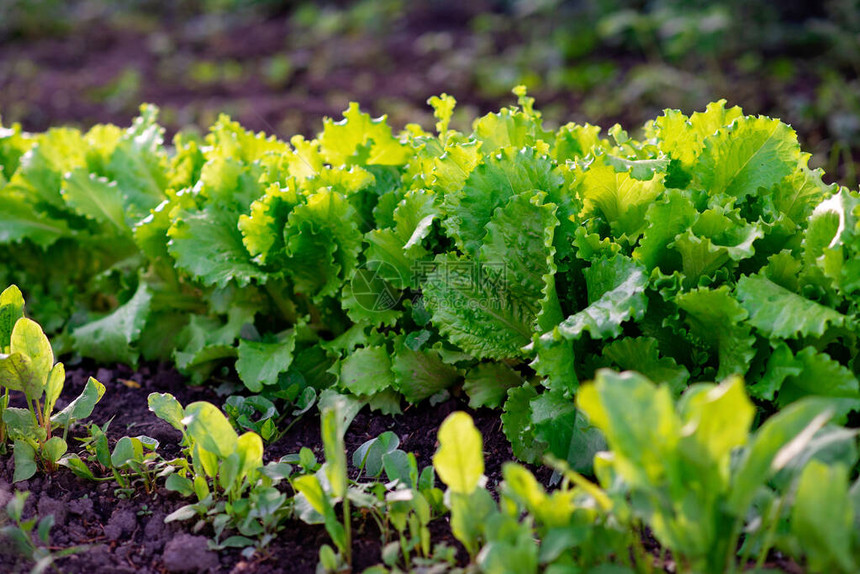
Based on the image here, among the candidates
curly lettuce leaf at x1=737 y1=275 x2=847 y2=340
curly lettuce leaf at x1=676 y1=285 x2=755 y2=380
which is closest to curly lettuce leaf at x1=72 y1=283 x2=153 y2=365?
curly lettuce leaf at x1=676 y1=285 x2=755 y2=380

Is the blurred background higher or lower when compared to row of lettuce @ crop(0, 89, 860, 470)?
lower

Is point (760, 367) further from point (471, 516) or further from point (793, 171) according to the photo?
point (471, 516)

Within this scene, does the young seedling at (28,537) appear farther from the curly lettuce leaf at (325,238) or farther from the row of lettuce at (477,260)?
the curly lettuce leaf at (325,238)

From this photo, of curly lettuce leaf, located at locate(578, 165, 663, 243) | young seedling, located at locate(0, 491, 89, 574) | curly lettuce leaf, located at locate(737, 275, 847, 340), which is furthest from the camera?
curly lettuce leaf, located at locate(578, 165, 663, 243)

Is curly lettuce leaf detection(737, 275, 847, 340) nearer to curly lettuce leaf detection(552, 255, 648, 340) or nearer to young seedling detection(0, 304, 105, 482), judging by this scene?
curly lettuce leaf detection(552, 255, 648, 340)

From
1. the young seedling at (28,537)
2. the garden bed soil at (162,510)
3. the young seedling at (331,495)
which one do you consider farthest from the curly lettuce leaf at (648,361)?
the young seedling at (28,537)

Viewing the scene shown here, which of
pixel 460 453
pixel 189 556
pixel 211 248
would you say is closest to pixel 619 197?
pixel 460 453

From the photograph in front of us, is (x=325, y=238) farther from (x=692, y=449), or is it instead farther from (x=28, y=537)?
(x=692, y=449)
